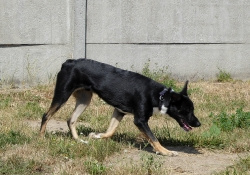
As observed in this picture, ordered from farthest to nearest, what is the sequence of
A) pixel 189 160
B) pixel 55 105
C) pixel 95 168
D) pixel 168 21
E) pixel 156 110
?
pixel 168 21, pixel 55 105, pixel 156 110, pixel 189 160, pixel 95 168

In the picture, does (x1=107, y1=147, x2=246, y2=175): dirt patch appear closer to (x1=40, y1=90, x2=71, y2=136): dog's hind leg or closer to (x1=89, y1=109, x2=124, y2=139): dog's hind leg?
(x1=89, y1=109, x2=124, y2=139): dog's hind leg

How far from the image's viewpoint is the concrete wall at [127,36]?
1078cm

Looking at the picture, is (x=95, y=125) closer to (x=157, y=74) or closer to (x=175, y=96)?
(x=175, y=96)

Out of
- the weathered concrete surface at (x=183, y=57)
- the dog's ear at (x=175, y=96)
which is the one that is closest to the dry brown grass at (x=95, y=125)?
the weathered concrete surface at (x=183, y=57)

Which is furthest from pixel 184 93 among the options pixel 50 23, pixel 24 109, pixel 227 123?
pixel 50 23

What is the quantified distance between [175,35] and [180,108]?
507cm

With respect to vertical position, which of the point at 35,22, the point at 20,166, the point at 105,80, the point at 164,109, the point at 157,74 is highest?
the point at 35,22

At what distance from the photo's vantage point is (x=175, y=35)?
12.1m

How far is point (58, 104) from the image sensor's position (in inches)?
302

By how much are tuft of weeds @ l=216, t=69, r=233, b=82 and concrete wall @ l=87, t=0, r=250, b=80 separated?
88 mm

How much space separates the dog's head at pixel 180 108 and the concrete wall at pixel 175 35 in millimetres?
4424

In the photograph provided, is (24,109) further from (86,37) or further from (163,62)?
(163,62)

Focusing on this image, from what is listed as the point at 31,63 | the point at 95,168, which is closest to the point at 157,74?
the point at 31,63

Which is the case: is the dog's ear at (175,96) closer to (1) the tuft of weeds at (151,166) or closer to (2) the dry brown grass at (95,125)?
(2) the dry brown grass at (95,125)
